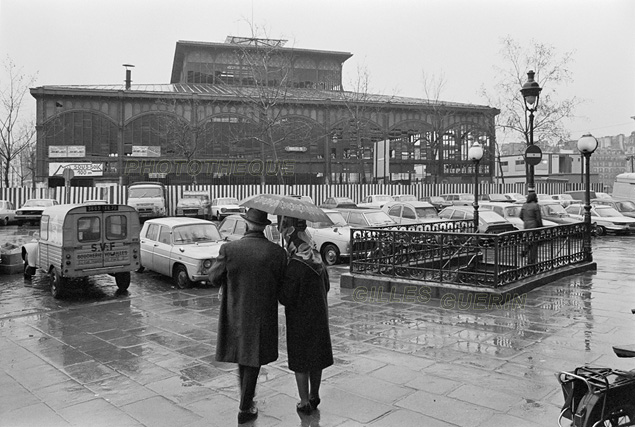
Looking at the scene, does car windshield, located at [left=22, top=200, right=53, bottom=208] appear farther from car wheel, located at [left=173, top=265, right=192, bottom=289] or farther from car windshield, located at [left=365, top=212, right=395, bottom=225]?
car wheel, located at [left=173, top=265, right=192, bottom=289]

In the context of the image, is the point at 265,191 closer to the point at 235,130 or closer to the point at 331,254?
the point at 235,130

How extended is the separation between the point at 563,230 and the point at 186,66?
4776cm

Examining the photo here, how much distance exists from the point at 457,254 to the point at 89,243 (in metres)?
7.36

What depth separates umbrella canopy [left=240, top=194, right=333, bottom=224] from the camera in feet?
14.7

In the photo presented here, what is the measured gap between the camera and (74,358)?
6723 mm

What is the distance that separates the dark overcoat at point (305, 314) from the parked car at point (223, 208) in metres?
25.5

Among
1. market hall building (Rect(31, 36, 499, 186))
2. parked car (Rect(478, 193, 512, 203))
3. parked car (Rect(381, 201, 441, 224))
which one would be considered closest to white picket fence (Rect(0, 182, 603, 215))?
parked car (Rect(478, 193, 512, 203))

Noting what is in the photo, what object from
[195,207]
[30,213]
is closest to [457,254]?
[195,207]

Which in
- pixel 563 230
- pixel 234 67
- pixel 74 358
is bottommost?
pixel 74 358

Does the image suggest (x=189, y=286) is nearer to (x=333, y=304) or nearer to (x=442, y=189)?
(x=333, y=304)

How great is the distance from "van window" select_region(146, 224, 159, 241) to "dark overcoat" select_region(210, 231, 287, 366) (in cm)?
900

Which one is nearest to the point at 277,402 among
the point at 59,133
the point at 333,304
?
the point at 333,304

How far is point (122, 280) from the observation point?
37.9 ft

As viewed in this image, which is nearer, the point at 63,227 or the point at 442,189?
the point at 63,227
